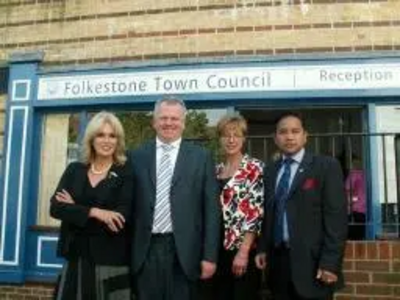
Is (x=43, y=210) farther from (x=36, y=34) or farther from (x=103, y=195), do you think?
(x=103, y=195)

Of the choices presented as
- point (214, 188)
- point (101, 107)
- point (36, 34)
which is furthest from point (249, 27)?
point (214, 188)

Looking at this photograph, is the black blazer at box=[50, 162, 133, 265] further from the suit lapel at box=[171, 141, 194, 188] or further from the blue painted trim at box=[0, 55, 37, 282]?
the blue painted trim at box=[0, 55, 37, 282]

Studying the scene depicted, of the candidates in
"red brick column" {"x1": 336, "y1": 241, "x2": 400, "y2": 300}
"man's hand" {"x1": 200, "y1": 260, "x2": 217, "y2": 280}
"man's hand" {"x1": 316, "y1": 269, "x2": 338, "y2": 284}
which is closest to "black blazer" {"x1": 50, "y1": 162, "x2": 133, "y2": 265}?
"man's hand" {"x1": 200, "y1": 260, "x2": 217, "y2": 280}

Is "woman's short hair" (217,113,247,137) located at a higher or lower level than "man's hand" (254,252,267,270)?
higher

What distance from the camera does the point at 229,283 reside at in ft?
14.6

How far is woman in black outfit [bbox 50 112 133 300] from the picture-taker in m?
3.78

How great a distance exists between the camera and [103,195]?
3865 mm

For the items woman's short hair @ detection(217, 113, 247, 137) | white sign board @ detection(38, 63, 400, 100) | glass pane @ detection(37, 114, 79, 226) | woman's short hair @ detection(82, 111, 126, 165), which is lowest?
woman's short hair @ detection(82, 111, 126, 165)

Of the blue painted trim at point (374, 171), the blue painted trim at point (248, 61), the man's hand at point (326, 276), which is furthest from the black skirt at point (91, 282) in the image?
the blue painted trim at point (248, 61)

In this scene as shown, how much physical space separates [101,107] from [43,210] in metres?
1.59

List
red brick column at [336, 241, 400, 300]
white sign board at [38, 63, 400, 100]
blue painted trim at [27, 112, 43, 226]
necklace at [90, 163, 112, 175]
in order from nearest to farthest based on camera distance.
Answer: necklace at [90, 163, 112, 175] → red brick column at [336, 241, 400, 300] → white sign board at [38, 63, 400, 100] → blue painted trim at [27, 112, 43, 226]

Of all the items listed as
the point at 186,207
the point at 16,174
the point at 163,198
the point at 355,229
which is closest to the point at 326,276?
the point at 186,207

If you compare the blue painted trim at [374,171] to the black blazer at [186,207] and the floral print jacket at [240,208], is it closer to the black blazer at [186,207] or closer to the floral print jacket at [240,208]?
the floral print jacket at [240,208]

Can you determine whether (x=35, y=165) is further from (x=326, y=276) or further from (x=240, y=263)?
(x=326, y=276)
